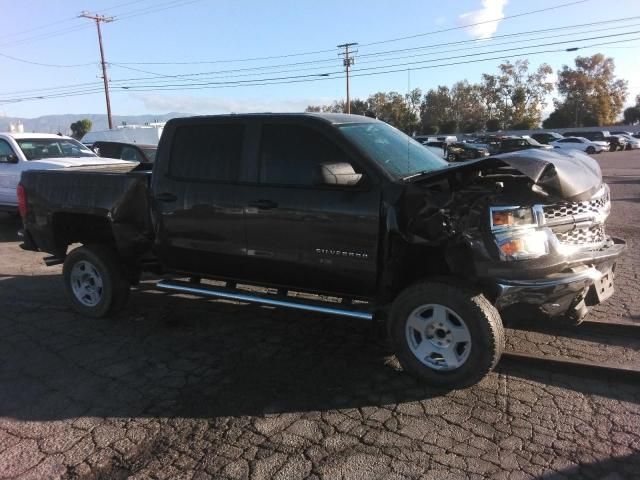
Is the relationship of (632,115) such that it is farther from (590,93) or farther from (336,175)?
(336,175)

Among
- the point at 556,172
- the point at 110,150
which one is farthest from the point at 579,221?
the point at 110,150

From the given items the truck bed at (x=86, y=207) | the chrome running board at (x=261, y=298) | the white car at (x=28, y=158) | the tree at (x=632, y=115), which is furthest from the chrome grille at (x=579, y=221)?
the tree at (x=632, y=115)

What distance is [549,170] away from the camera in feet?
11.8

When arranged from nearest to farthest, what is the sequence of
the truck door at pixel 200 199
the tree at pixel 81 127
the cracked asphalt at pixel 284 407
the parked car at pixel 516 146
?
the cracked asphalt at pixel 284 407 → the truck door at pixel 200 199 → the parked car at pixel 516 146 → the tree at pixel 81 127

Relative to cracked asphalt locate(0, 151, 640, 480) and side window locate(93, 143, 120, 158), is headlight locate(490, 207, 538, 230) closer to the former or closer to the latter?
cracked asphalt locate(0, 151, 640, 480)

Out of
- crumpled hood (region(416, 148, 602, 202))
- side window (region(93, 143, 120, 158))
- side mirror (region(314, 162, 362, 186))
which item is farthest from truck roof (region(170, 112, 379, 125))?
side window (region(93, 143, 120, 158))

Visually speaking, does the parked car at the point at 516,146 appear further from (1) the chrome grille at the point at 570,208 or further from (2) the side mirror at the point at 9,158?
(2) the side mirror at the point at 9,158

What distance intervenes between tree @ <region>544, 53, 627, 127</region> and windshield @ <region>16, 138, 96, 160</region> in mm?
86458

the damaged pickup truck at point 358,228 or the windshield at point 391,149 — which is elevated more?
the windshield at point 391,149

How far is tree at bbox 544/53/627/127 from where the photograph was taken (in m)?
84.5

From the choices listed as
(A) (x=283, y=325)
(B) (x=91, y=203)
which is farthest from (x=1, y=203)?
(A) (x=283, y=325)

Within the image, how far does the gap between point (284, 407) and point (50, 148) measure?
1004 cm

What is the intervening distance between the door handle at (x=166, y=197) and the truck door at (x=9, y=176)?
6910mm

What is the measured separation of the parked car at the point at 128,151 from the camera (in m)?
13.1
